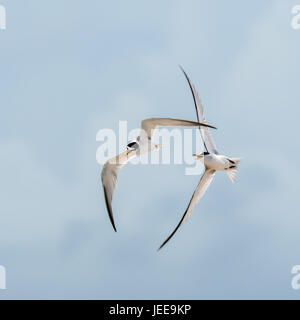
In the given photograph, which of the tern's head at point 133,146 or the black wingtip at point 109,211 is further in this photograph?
the tern's head at point 133,146

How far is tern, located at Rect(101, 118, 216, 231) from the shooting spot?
45.9 ft

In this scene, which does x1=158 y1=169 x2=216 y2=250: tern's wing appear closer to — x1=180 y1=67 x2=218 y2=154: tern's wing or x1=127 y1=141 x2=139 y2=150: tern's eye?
x1=180 y1=67 x2=218 y2=154: tern's wing

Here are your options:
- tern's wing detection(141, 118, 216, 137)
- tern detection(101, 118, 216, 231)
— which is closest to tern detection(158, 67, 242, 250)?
tern detection(101, 118, 216, 231)

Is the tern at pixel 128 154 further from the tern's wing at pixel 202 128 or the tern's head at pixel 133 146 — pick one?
the tern's wing at pixel 202 128

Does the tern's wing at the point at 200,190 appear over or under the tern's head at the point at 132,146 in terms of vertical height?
under

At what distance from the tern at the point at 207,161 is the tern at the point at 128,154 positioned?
0.47 meters

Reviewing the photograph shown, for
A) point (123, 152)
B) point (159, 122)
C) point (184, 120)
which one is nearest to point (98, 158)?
point (123, 152)

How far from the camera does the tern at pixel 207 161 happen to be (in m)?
15.0

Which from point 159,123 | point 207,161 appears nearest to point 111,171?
point 159,123

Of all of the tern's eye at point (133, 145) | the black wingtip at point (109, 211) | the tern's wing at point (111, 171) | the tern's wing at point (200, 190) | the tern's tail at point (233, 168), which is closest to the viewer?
the black wingtip at point (109, 211)

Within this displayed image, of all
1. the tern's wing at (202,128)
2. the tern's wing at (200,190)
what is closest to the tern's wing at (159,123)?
the tern's wing at (202,128)

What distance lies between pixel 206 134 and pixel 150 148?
1.65m

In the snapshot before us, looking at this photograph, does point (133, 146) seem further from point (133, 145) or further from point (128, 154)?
point (128, 154)

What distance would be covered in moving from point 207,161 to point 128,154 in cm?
206
